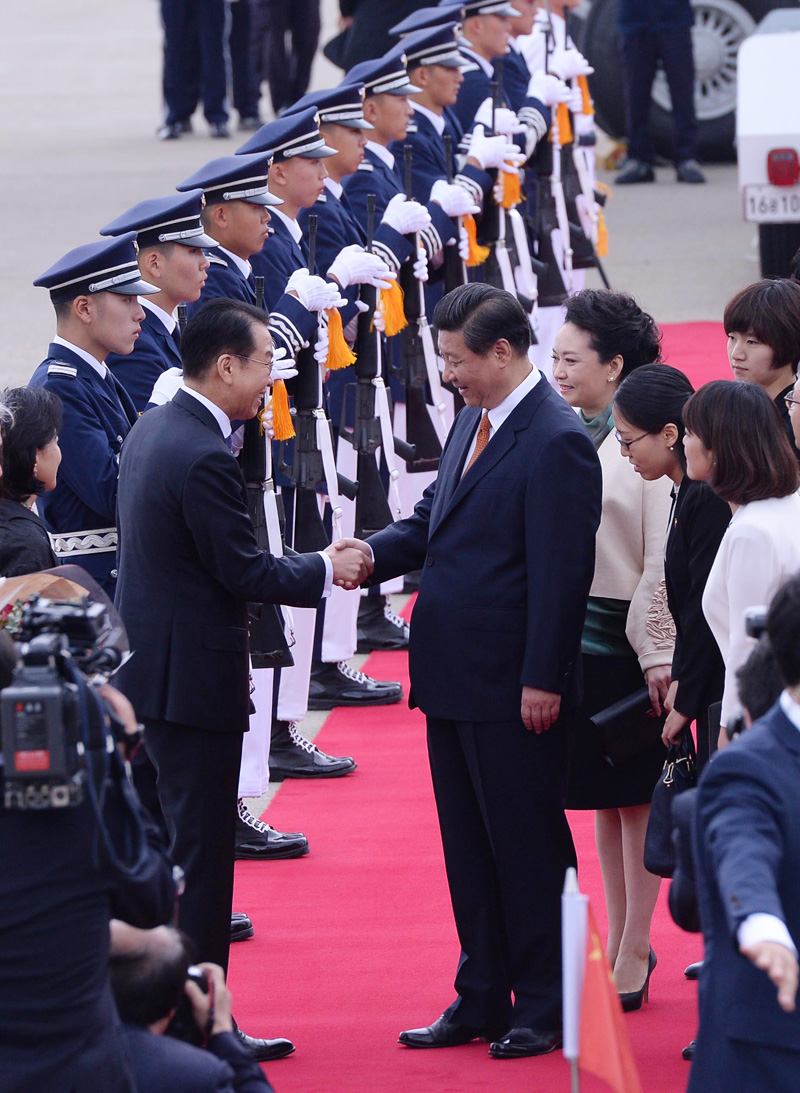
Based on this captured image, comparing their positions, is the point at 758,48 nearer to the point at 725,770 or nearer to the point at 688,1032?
the point at 688,1032

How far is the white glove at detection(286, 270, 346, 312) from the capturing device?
464 cm

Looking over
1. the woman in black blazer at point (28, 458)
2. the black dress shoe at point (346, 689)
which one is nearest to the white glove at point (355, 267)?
the black dress shoe at point (346, 689)

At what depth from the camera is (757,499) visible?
3023 millimetres

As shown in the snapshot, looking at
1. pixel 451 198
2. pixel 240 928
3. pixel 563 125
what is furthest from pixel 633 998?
pixel 563 125

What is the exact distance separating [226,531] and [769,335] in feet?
4.39

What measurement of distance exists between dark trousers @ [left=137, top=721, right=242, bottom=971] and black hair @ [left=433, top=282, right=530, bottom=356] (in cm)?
82

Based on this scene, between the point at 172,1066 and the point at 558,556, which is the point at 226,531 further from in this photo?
the point at 172,1066

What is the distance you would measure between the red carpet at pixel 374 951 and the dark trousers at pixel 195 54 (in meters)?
8.12

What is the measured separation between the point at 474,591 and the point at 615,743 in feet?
1.33

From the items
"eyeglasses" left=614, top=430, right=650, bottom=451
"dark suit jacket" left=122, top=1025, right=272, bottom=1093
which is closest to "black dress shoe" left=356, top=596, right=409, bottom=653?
"eyeglasses" left=614, top=430, right=650, bottom=451

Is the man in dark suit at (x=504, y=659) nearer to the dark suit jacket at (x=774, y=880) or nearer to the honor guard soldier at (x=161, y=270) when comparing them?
the honor guard soldier at (x=161, y=270)

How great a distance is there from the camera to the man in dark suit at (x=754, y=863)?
2.13 m

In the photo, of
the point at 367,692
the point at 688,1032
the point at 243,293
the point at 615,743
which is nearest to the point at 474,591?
the point at 615,743

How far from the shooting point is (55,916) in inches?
86.7
